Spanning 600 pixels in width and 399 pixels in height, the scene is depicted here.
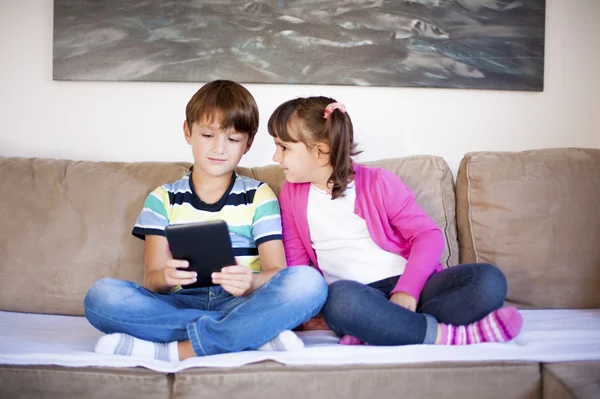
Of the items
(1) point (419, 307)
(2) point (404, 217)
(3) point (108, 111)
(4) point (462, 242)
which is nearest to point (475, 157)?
(4) point (462, 242)

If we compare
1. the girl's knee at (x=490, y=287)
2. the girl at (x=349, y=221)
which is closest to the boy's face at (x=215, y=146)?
the girl at (x=349, y=221)

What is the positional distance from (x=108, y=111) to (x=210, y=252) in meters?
1.07

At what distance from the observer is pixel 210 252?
1.45 meters

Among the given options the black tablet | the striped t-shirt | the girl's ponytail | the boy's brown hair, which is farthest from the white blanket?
the boy's brown hair

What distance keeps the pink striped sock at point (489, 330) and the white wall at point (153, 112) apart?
0.97 meters

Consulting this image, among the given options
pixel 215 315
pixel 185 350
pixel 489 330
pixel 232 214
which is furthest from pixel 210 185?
pixel 489 330

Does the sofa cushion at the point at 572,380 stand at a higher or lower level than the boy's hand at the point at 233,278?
lower

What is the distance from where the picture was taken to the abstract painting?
2209 millimetres

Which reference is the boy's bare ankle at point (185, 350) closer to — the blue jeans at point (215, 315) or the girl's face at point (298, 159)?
the blue jeans at point (215, 315)

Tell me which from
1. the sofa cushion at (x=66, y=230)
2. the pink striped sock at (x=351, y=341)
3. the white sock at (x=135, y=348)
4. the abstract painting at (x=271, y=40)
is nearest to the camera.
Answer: the white sock at (x=135, y=348)

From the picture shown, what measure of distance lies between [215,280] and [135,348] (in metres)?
0.24

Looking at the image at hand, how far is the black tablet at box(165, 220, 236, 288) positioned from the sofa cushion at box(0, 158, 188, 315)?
44 centimetres

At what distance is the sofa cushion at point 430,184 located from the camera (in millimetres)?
1932

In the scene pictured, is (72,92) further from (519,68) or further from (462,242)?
(519,68)
